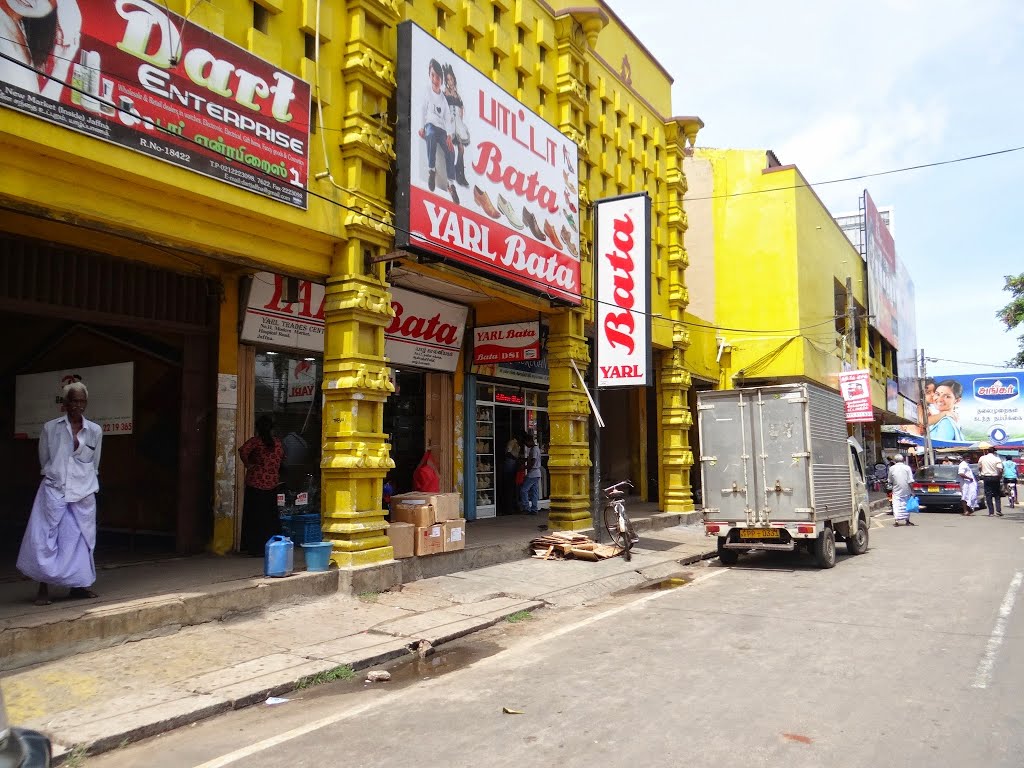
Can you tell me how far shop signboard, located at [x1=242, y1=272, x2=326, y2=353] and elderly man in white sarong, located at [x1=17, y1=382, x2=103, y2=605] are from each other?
359 centimetres

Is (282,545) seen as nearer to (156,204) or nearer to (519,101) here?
(156,204)

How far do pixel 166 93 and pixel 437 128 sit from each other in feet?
12.5

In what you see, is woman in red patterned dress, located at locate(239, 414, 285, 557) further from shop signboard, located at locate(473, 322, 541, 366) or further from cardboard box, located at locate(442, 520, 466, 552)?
shop signboard, located at locate(473, 322, 541, 366)

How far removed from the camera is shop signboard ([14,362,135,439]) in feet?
34.3

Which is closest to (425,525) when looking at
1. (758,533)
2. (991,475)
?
(758,533)

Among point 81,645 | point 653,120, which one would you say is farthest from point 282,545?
point 653,120

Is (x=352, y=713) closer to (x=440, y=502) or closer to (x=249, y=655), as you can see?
(x=249, y=655)

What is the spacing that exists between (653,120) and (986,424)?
5840cm

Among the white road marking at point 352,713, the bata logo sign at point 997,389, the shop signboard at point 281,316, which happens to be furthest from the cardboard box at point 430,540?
the bata logo sign at point 997,389

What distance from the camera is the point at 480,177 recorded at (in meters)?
11.0

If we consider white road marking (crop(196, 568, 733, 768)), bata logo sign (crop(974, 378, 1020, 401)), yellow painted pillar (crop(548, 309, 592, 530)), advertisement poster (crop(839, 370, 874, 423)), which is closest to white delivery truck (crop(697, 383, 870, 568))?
yellow painted pillar (crop(548, 309, 592, 530))

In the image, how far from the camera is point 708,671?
19.8ft

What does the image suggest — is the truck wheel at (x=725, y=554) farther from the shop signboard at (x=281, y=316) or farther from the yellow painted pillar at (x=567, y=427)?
the shop signboard at (x=281, y=316)

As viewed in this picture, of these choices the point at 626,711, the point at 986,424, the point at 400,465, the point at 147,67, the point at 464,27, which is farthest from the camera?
the point at 986,424
